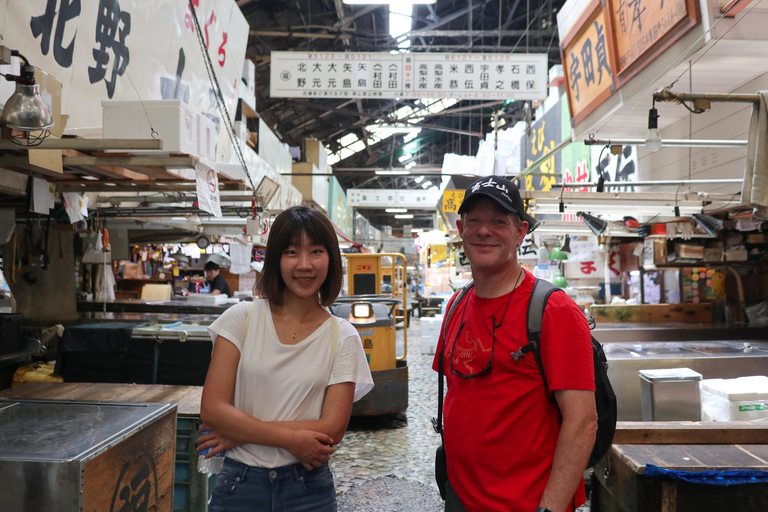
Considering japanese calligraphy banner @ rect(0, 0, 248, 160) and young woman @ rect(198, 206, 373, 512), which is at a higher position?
japanese calligraphy banner @ rect(0, 0, 248, 160)

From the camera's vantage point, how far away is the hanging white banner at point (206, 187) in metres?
3.74

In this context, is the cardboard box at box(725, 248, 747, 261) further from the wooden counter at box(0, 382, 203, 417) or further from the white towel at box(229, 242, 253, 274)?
the white towel at box(229, 242, 253, 274)

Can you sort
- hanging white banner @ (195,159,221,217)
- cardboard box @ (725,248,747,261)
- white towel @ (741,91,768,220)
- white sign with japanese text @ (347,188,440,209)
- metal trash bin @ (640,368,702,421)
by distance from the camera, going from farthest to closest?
white sign with japanese text @ (347,188,440,209)
cardboard box @ (725,248,747,261)
hanging white banner @ (195,159,221,217)
metal trash bin @ (640,368,702,421)
white towel @ (741,91,768,220)

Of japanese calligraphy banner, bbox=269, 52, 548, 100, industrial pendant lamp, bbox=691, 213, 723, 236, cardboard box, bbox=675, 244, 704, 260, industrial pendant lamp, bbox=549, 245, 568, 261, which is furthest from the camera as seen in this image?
industrial pendant lamp, bbox=549, 245, 568, 261

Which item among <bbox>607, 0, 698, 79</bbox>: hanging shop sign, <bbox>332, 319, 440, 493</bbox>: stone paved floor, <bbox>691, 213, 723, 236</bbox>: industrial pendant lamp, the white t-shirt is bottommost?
<bbox>332, 319, 440, 493</bbox>: stone paved floor

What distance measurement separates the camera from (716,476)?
2.33 m

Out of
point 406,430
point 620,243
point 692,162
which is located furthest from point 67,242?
point 620,243

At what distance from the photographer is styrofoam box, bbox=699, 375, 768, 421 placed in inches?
133

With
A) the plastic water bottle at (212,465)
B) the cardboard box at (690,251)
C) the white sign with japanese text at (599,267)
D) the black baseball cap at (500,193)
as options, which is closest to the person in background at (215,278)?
the white sign with japanese text at (599,267)

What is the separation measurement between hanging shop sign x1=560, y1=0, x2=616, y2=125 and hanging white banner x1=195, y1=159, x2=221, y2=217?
173 inches

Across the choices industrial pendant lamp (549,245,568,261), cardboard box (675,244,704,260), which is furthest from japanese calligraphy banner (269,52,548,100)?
industrial pendant lamp (549,245,568,261)

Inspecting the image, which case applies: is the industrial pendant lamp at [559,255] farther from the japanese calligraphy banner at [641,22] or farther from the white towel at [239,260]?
the white towel at [239,260]

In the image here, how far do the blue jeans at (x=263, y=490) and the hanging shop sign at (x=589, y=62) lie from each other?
543 cm

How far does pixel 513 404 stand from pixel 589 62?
580cm
